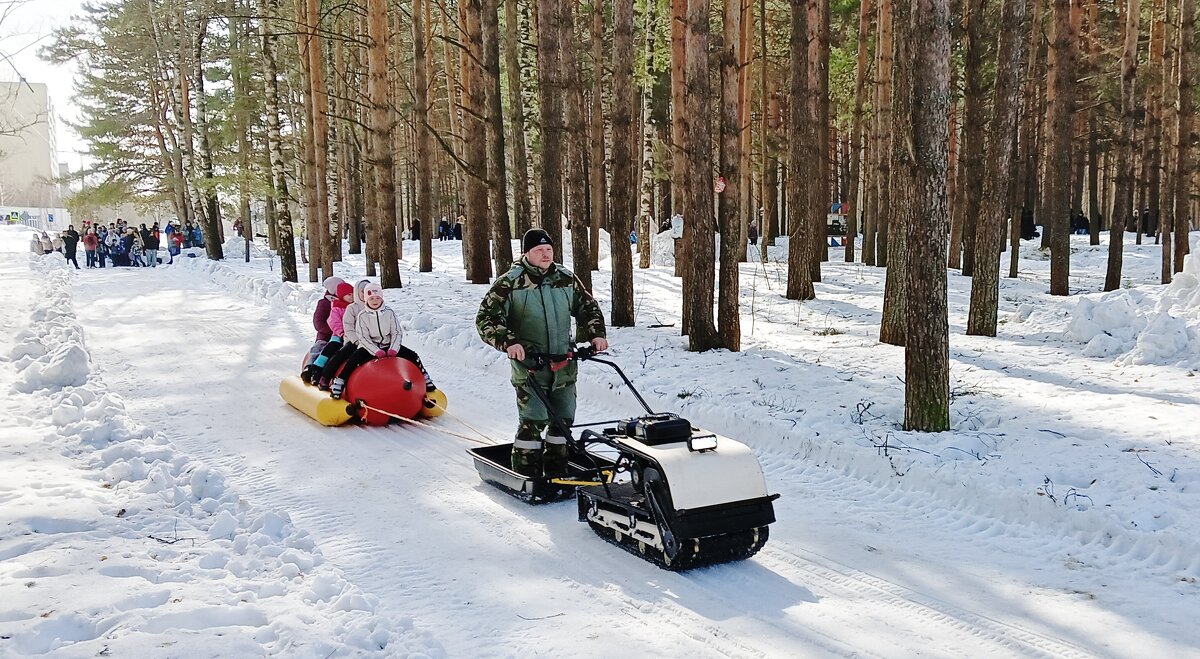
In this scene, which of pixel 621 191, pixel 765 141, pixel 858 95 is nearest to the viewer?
pixel 621 191

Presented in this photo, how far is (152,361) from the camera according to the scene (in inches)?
503

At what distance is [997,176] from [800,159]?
565 centimetres

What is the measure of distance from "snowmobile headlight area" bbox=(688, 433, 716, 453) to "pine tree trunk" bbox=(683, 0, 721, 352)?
624 cm

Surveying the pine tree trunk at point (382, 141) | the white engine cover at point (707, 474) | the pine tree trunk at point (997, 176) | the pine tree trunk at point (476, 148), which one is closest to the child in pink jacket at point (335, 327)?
the white engine cover at point (707, 474)

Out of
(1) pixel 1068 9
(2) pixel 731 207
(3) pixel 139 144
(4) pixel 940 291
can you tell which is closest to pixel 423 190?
(2) pixel 731 207

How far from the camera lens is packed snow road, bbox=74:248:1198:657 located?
Result: 4.42 m

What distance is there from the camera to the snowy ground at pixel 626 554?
436cm

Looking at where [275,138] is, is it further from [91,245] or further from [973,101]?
[973,101]

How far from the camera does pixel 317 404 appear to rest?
30.0ft

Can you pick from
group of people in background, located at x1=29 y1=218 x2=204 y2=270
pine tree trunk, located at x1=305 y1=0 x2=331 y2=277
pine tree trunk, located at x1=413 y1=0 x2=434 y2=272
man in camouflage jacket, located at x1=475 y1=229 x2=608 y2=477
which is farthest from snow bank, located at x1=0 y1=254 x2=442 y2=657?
group of people in background, located at x1=29 y1=218 x2=204 y2=270

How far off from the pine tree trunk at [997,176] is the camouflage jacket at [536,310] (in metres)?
7.85

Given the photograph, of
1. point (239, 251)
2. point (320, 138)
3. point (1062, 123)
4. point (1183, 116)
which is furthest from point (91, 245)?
point (1183, 116)

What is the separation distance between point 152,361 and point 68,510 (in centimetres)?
810

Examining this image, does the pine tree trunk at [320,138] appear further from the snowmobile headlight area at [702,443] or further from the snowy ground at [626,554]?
the snowmobile headlight area at [702,443]
